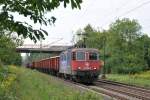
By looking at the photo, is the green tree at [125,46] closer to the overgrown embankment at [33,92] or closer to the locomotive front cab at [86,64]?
the locomotive front cab at [86,64]

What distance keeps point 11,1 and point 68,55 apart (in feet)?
123

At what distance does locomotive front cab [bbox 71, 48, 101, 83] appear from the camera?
3959 cm

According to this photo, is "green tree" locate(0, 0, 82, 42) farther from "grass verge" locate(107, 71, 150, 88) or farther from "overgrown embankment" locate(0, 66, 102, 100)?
"grass verge" locate(107, 71, 150, 88)

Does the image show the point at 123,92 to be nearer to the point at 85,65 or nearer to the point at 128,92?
the point at 128,92

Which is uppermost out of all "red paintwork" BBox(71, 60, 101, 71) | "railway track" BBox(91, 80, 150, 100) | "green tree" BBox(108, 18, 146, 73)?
"green tree" BBox(108, 18, 146, 73)

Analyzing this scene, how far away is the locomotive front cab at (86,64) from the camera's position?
39594mm

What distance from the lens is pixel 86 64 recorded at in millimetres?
40031

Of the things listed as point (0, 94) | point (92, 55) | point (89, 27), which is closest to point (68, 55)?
point (92, 55)

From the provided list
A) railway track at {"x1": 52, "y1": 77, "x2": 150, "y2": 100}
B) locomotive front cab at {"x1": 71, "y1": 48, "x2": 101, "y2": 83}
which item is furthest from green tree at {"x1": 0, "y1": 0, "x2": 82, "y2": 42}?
locomotive front cab at {"x1": 71, "y1": 48, "x2": 101, "y2": 83}

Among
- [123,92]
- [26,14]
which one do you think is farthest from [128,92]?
[26,14]

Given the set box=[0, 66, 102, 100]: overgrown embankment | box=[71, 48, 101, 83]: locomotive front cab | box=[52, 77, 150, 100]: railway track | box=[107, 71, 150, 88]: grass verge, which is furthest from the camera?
box=[107, 71, 150, 88]: grass verge

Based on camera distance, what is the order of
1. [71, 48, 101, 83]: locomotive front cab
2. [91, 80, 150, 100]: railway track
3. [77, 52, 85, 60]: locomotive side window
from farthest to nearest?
[77, 52, 85, 60]: locomotive side window, [71, 48, 101, 83]: locomotive front cab, [91, 80, 150, 100]: railway track

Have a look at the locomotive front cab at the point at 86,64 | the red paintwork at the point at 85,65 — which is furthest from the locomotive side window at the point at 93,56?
the red paintwork at the point at 85,65

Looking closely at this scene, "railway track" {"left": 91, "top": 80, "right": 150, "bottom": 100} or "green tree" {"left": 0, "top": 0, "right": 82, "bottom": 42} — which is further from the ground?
"green tree" {"left": 0, "top": 0, "right": 82, "bottom": 42}
